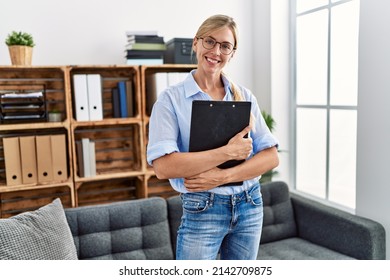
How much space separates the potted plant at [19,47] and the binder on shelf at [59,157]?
1.62ft

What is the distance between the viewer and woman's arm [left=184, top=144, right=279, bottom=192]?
119 centimetres

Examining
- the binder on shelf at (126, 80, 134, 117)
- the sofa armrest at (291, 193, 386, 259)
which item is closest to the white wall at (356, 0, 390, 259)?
the sofa armrest at (291, 193, 386, 259)

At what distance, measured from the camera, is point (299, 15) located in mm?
3039

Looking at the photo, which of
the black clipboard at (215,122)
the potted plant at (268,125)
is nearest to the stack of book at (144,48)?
the potted plant at (268,125)

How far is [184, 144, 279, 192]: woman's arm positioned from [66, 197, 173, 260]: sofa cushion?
108 centimetres

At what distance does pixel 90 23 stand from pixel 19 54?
58cm

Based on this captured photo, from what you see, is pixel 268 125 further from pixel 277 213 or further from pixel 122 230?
pixel 122 230

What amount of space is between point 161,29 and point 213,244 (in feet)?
6.74

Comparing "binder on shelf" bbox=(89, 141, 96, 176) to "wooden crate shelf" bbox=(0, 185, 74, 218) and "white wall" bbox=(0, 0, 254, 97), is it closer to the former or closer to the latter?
"wooden crate shelf" bbox=(0, 185, 74, 218)

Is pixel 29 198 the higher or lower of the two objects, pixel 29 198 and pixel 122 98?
the lower

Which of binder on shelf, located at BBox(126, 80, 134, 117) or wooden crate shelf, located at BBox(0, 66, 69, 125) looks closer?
wooden crate shelf, located at BBox(0, 66, 69, 125)

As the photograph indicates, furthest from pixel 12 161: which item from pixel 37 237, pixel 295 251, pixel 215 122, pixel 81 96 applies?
pixel 295 251

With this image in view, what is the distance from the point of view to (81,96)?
8.14 feet

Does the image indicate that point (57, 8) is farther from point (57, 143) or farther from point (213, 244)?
point (213, 244)
